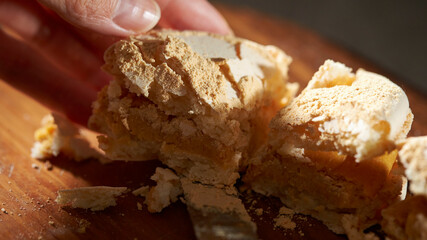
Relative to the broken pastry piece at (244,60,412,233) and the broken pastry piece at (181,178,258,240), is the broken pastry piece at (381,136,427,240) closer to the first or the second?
the broken pastry piece at (244,60,412,233)

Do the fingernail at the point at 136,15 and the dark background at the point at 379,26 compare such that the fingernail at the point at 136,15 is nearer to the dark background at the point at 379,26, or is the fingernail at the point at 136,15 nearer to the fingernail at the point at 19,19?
the fingernail at the point at 19,19

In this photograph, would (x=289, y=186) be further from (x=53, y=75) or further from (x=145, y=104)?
(x=53, y=75)

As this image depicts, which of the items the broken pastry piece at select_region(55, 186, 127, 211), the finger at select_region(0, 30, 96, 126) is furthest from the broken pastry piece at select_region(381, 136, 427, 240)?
the finger at select_region(0, 30, 96, 126)

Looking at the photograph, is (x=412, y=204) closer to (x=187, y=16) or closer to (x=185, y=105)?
(x=185, y=105)

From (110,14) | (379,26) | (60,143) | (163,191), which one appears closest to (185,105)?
(163,191)

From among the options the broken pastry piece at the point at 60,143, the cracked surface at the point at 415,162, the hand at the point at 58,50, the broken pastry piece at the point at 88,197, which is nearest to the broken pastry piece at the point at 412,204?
the cracked surface at the point at 415,162

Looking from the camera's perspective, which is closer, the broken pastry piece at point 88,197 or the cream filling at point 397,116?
the cream filling at point 397,116
